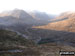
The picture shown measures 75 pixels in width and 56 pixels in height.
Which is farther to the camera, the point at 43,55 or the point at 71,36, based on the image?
the point at 71,36

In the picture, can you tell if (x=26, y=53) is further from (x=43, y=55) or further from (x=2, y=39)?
(x=2, y=39)

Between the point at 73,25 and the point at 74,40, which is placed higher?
the point at 73,25

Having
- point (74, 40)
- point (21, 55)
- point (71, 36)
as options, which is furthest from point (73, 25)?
point (21, 55)

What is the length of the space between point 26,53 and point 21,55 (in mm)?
2492

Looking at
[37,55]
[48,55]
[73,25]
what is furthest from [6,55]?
[73,25]

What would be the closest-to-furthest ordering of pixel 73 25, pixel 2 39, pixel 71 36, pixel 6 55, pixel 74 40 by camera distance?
pixel 6 55, pixel 2 39, pixel 74 40, pixel 71 36, pixel 73 25

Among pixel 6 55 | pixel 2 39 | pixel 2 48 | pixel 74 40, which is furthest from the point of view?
pixel 74 40

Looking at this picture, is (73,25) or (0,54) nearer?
(0,54)

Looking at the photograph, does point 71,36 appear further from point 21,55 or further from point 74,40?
point 21,55

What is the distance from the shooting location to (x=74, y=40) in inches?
3809

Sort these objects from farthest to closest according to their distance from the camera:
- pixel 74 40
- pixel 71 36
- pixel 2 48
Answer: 1. pixel 71 36
2. pixel 74 40
3. pixel 2 48

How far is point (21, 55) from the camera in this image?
43.2 meters

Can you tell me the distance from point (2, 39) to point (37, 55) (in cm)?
2638

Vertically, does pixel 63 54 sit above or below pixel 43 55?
above
